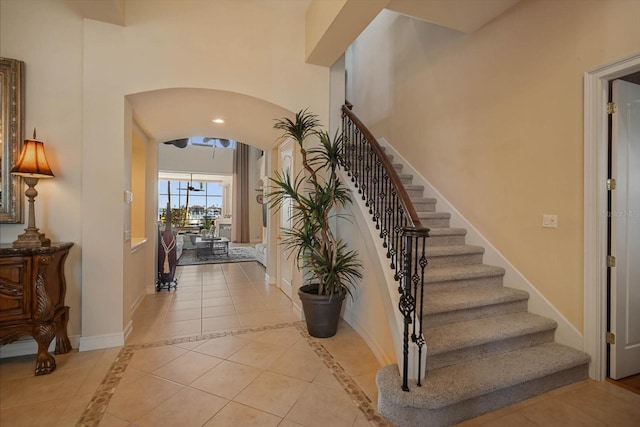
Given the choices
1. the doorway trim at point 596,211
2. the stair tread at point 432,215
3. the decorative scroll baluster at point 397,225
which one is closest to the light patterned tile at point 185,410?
the decorative scroll baluster at point 397,225

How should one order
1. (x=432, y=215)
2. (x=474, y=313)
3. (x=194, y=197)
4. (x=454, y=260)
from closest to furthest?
1. (x=474, y=313)
2. (x=454, y=260)
3. (x=432, y=215)
4. (x=194, y=197)

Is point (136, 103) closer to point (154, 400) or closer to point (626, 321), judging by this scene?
point (154, 400)

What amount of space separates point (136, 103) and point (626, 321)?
190 inches

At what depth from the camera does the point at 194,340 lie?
2877 millimetres

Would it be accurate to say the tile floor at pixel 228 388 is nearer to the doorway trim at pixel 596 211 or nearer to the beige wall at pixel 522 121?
the doorway trim at pixel 596 211

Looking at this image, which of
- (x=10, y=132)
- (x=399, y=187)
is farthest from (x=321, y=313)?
(x=10, y=132)

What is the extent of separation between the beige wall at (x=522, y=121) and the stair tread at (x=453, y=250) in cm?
21

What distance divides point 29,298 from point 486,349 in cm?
355

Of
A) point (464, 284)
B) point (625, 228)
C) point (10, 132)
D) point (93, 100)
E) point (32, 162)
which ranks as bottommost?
point (464, 284)

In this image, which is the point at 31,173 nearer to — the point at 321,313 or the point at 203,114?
the point at 203,114

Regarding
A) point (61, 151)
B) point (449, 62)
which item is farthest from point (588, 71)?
point (61, 151)

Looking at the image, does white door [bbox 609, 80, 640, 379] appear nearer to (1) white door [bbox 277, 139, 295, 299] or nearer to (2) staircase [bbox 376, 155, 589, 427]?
(2) staircase [bbox 376, 155, 589, 427]

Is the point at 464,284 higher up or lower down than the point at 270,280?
higher up

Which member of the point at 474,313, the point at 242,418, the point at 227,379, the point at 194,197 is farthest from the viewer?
the point at 194,197
